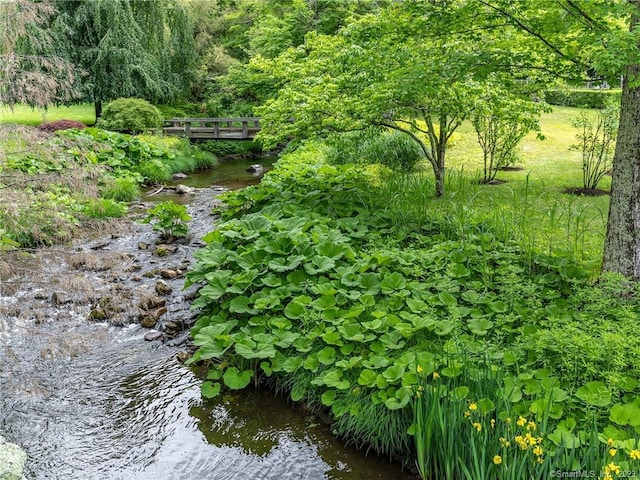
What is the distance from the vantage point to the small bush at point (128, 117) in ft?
Answer: 50.0

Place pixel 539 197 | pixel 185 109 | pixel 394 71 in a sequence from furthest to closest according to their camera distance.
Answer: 1. pixel 185 109
2. pixel 394 71
3. pixel 539 197

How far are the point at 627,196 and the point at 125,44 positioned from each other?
1663 centimetres

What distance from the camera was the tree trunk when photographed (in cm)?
434

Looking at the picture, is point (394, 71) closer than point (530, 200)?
Yes

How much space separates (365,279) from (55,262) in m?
2.61

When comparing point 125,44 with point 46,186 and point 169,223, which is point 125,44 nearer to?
point 169,223

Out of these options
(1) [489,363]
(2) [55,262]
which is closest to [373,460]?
(1) [489,363]

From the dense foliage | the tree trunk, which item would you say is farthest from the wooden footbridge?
the tree trunk

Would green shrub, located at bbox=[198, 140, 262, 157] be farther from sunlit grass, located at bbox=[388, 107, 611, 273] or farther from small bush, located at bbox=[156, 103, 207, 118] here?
sunlit grass, located at bbox=[388, 107, 611, 273]

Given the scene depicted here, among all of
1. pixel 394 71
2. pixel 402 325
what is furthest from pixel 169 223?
pixel 402 325

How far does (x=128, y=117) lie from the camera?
50.4 feet

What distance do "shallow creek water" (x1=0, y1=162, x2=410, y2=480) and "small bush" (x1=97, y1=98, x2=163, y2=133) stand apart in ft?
36.2

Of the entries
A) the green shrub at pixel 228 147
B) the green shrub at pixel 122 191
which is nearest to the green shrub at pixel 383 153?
the green shrub at pixel 122 191

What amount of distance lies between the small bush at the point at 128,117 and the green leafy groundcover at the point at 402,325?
10.9m
